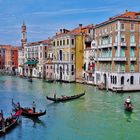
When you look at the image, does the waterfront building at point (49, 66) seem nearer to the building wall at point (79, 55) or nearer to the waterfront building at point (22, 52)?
the building wall at point (79, 55)

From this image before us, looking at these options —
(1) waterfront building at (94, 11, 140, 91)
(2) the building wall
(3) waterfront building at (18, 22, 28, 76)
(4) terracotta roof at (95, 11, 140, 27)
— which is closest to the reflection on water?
(1) waterfront building at (94, 11, 140, 91)

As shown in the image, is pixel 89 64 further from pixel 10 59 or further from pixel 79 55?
pixel 10 59

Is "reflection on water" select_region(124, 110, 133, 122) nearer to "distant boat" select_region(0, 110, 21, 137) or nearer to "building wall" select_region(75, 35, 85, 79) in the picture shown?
"distant boat" select_region(0, 110, 21, 137)

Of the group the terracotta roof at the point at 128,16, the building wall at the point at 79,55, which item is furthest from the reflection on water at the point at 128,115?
the building wall at the point at 79,55

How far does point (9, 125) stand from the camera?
12922 millimetres

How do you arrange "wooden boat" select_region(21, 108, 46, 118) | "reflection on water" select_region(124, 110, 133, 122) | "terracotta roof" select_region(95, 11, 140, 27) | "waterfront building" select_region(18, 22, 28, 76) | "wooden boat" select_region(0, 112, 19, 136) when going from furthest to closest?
"waterfront building" select_region(18, 22, 28, 76)
"terracotta roof" select_region(95, 11, 140, 27)
"reflection on water" select_region(124, 110, 133, 122)
"wooden boat" select_region(21, 108, 46, 118)
"wooden boat" select_region(0, 112, 19, 136)

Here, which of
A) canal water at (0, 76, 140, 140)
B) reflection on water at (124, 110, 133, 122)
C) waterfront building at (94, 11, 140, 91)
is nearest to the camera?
canal water at (0, 76, 140, 140)

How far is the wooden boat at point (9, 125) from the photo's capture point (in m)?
12.2

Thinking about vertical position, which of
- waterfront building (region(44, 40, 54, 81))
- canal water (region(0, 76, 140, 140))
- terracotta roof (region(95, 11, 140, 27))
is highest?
terracotta roof (region(95, 11, 140, 27))

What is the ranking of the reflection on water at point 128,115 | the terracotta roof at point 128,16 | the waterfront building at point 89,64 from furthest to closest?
the waterfront building at point 89,64 < the terracotta roof at point 128,16 < the reflection on water at point 128,115

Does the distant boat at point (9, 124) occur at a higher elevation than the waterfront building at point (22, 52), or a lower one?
lower

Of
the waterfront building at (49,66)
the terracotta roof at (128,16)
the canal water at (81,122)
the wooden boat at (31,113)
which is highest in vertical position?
the terracotta roof at (128,16)

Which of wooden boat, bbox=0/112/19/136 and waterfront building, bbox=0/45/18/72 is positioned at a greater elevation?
waterfront building, bbox=0/45/18/72

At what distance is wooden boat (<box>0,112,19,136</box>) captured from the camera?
12.2 metres
